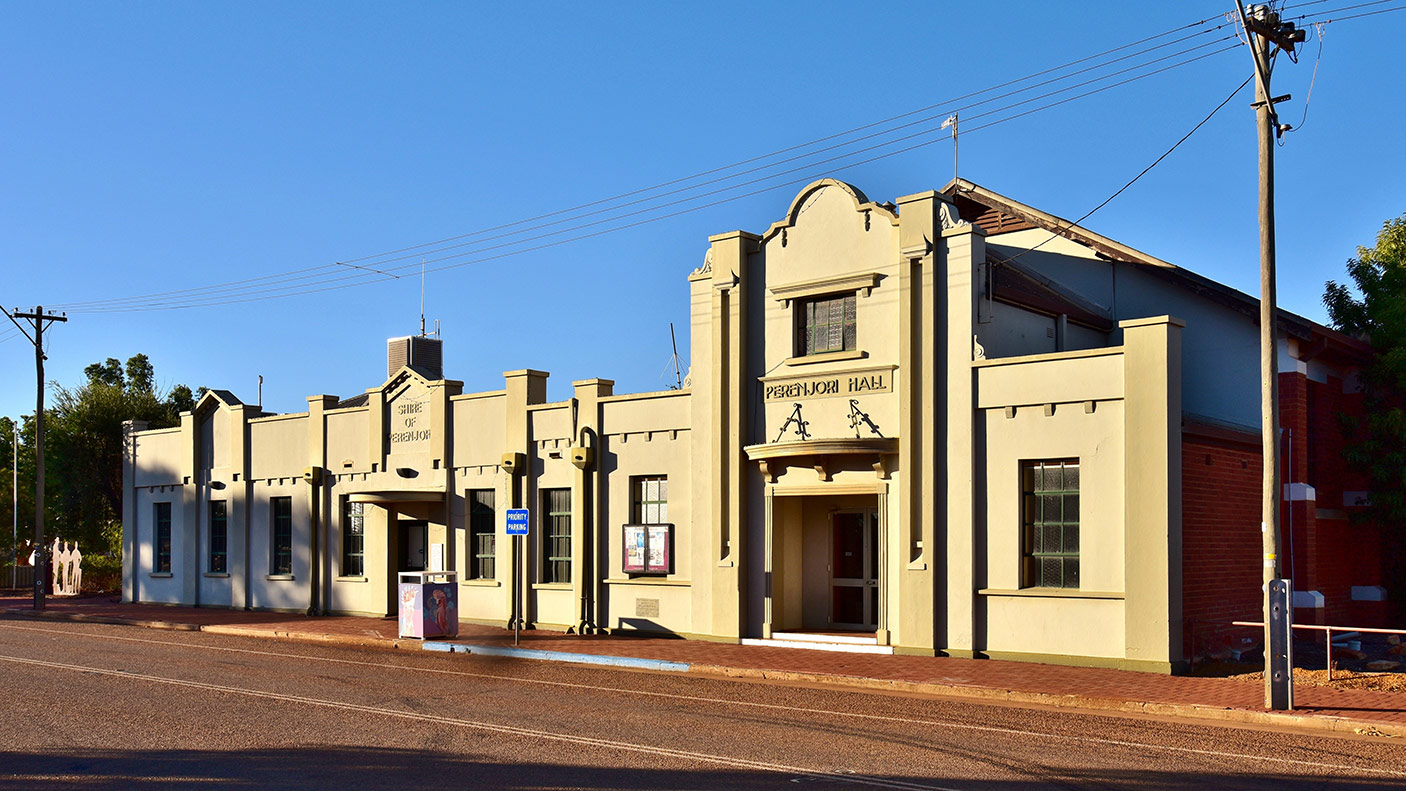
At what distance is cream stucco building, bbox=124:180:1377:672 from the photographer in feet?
58.3

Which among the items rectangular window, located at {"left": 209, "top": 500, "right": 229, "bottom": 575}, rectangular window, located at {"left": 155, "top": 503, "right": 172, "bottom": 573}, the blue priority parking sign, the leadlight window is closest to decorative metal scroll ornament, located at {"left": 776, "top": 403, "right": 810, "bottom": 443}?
the leadlight window

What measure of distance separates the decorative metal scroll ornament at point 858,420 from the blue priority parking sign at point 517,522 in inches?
226

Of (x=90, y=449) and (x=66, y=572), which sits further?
(x=90, y=449)

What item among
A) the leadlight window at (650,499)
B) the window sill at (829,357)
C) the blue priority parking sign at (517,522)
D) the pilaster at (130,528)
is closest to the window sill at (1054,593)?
the window sill at (829,357)

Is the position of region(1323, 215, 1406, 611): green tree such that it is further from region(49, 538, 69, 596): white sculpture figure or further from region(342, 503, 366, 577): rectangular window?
region(49, 538, 69, 596): white sculpture figure

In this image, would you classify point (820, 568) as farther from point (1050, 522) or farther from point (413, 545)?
point (413, 545)

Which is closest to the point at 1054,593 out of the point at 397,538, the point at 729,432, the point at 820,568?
the point at 820,568

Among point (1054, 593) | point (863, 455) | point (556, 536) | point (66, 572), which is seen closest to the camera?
point (1054, 593)

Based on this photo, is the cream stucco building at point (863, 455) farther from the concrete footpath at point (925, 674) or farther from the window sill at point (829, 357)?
the concrete footpath at point (925, 674)

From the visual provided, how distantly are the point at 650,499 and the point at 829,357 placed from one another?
15.8 feet

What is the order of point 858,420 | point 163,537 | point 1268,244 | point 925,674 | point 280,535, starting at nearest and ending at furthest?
point 1268,244
point 925,674
point 858,420
point 280,535
point 163,537

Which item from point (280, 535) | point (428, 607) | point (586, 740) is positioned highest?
point (280, 535)

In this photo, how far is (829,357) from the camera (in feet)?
68.1

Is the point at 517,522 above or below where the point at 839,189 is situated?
below
